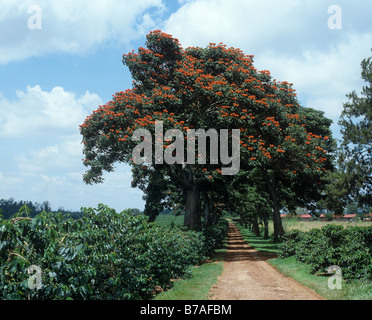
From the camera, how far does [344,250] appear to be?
12.5 meters

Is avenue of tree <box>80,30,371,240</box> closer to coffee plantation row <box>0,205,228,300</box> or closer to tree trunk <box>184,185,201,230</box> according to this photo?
tree trunk <box>184,185,201,230</box>

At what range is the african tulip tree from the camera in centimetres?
2077

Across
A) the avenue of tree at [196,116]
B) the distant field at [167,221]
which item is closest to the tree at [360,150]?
the avenue of tree at [196,116]

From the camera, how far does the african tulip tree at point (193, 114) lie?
68.1ft

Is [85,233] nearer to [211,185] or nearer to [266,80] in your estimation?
[211,185]

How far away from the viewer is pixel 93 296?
6781mm

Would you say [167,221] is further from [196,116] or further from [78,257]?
[78,257]

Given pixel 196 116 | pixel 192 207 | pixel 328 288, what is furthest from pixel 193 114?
pixel 328 288

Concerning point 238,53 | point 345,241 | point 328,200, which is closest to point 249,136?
point 238,53

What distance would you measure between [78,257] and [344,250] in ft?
33.6

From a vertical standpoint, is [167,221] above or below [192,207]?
below

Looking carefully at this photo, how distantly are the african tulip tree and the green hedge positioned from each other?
7012 mm

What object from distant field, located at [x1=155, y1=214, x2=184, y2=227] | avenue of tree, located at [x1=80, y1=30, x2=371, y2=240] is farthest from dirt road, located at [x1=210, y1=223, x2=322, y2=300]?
avenue of tree, located at [x1=80, y1=30, x2=371, y2=240]

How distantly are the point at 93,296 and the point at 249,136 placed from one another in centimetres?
1564
